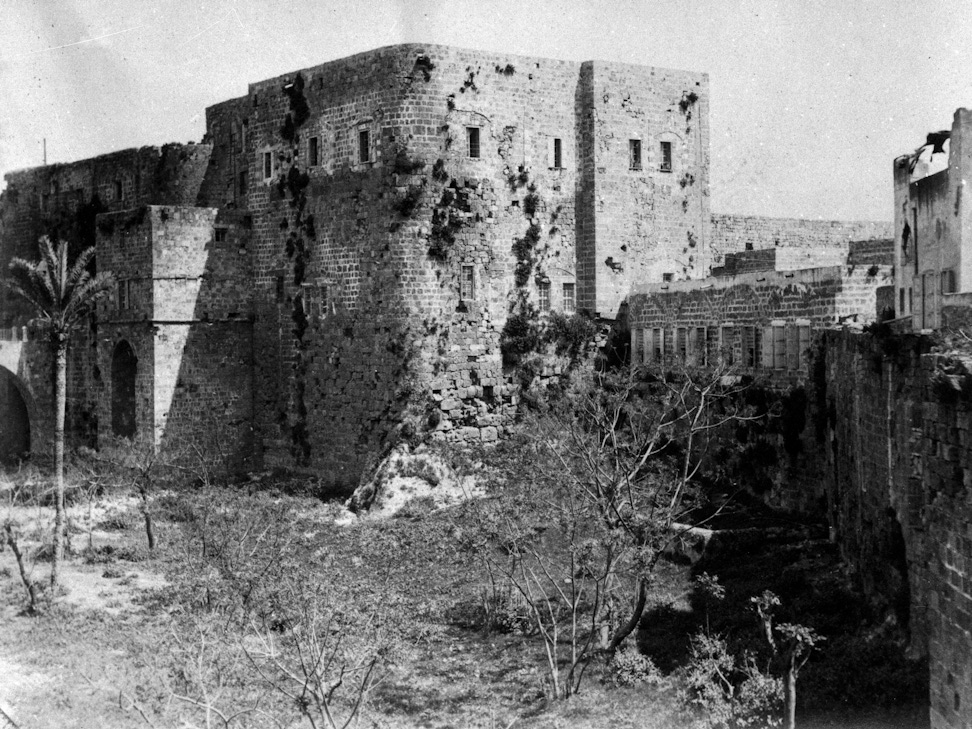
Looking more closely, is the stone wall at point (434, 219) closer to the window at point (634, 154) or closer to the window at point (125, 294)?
the window at point (634, 154)

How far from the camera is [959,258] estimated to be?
56.4 feet

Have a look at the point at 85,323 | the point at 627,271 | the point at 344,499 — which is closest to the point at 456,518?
the point at 344,499

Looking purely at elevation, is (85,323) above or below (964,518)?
above

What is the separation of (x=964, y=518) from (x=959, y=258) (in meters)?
7.13

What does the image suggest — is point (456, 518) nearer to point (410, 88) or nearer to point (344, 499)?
point (344, 499)

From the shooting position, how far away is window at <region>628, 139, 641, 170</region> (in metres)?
33.1

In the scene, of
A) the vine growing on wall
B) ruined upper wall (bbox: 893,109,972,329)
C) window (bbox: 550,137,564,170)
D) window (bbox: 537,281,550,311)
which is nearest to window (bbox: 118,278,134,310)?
the vine growing on wall

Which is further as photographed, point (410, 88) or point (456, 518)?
point (410, 88)

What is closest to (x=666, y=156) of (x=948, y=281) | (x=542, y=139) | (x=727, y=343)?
(x=542, y=139)

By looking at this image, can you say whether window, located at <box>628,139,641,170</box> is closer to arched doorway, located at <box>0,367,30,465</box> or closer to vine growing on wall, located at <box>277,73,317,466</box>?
vine growing on wall, located at <box>277,73,317,466</box>

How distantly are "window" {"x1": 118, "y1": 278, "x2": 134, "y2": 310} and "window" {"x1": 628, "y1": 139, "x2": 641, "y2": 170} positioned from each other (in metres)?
15.0

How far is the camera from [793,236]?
39.7 m

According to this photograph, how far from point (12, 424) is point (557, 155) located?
869 inches

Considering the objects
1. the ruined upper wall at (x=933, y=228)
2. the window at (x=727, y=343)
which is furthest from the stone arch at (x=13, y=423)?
the ruined upper wall at (x=933, y=228)
